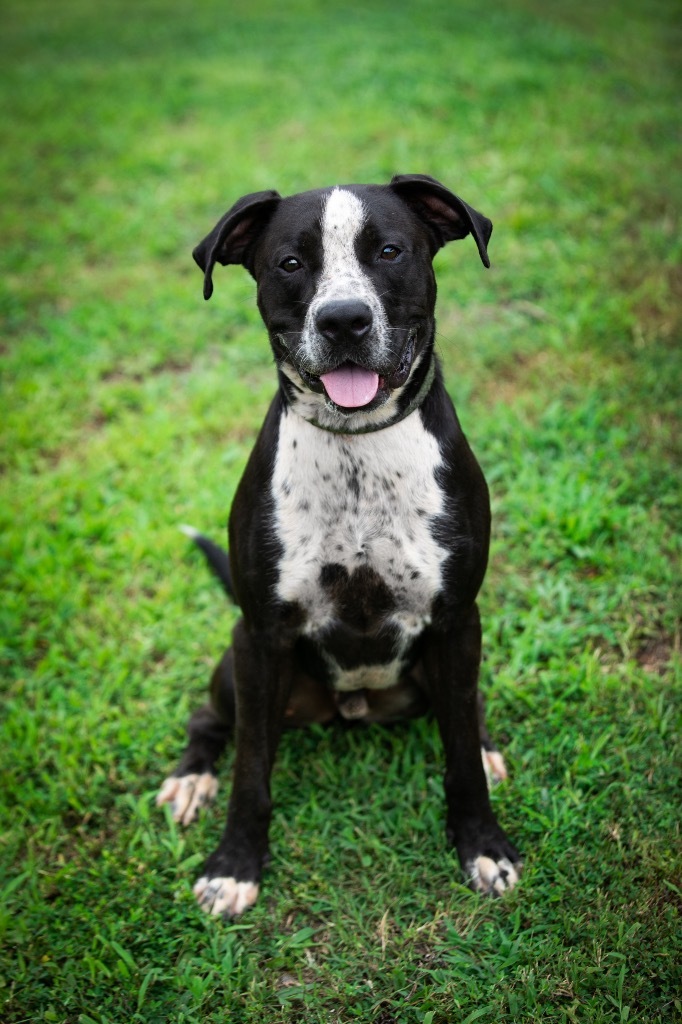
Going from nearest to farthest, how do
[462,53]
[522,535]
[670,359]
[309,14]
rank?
1. [522,535]
2. [670,359]
3. [462,53]
4. [309,14]

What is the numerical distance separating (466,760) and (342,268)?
4.95ft

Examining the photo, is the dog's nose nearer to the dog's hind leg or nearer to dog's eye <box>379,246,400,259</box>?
dog's eye <box>379,246,400,259</box>

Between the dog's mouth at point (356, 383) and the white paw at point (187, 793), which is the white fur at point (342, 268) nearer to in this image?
the dog's mouth at point (356, 383)

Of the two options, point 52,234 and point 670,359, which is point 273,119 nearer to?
point 52,234

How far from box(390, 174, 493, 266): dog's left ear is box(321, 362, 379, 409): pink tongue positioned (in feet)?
1.48

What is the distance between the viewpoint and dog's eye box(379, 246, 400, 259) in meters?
2.41

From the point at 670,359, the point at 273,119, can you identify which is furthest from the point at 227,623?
the point at 273,119

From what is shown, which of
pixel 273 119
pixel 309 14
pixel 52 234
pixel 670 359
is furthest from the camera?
pixel 309 14

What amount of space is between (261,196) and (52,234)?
15.6 ft

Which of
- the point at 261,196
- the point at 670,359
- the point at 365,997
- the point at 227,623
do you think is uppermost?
the point at 261,196

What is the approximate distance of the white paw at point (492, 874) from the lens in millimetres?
2652

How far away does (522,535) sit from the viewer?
3926mm

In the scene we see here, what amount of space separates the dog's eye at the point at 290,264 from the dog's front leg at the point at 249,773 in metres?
1.06

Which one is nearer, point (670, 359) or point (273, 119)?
point (670, 359)
